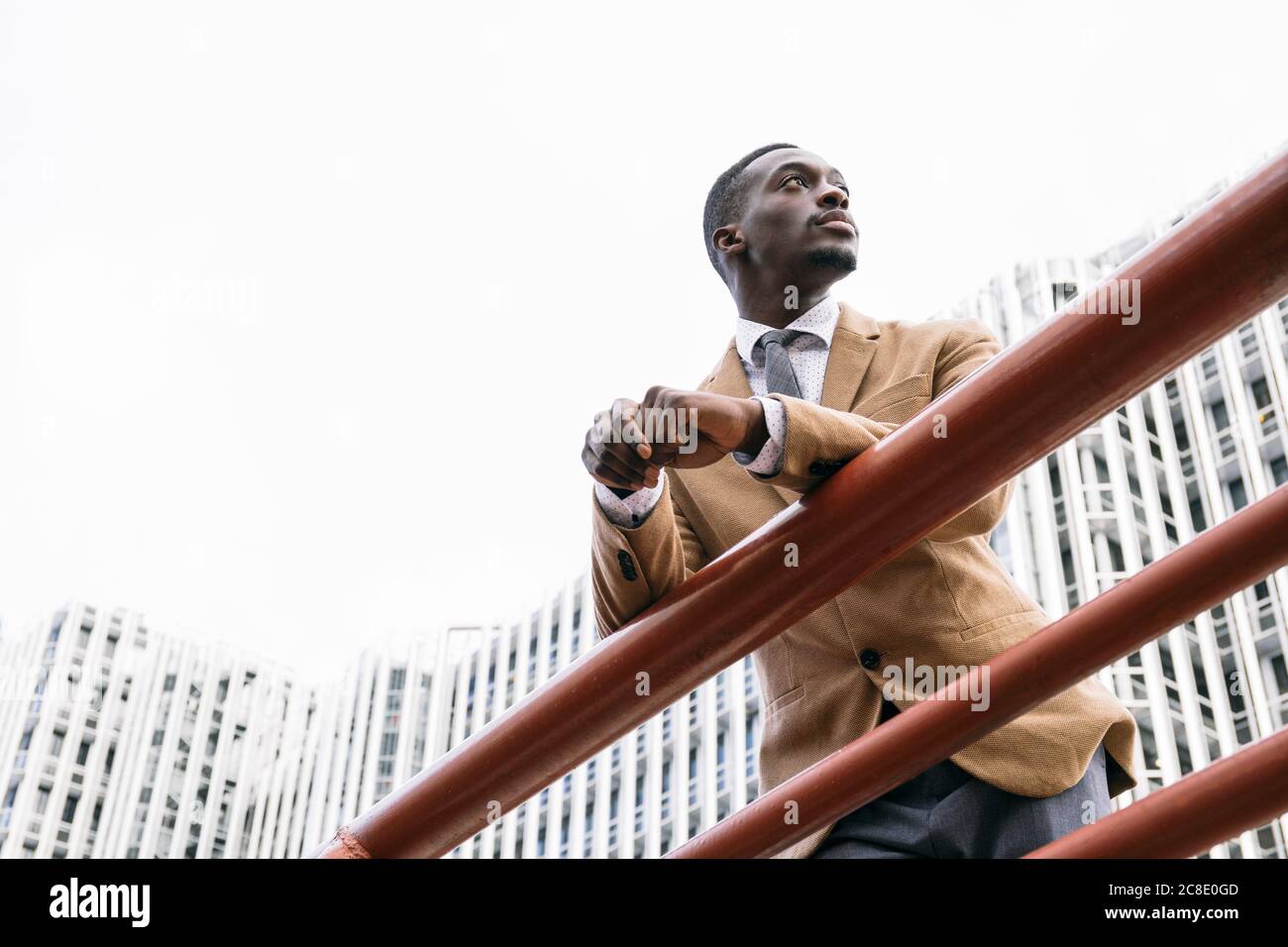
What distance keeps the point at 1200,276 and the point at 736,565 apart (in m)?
0.57

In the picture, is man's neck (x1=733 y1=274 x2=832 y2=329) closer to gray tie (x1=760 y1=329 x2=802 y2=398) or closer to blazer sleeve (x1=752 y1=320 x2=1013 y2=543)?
gray tie (x1=760 y1=329 x2=802 y2=398)

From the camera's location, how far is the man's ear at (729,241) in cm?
Answer: 284

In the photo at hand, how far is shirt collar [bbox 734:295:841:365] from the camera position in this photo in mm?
2609

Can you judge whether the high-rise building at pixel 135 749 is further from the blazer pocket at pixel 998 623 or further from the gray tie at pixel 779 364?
the blazer pocket at pixel 998 623

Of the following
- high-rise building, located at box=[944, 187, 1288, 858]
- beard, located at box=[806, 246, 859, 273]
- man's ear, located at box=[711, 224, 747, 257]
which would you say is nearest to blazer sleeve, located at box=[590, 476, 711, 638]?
beard, located at box=[806, 246, 859, 273]

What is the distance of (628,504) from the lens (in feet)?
7.13

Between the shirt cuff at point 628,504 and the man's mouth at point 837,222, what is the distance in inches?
28.1

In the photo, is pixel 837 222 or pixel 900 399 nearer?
pixel 900 399

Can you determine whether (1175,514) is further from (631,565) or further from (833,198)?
(631,565)

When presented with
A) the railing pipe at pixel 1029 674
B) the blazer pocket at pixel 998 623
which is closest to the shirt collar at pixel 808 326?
the blazer pocket at pixel 998 623

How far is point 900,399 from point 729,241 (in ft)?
1.91

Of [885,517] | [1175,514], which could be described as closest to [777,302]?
[885,517]

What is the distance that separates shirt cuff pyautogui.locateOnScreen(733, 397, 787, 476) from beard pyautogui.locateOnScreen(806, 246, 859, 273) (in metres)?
0.82

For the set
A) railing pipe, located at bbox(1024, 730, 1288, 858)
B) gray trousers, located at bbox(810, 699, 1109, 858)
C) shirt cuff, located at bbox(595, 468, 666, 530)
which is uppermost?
shirt cuff, located at bbox(595, 468, 666, 530)
